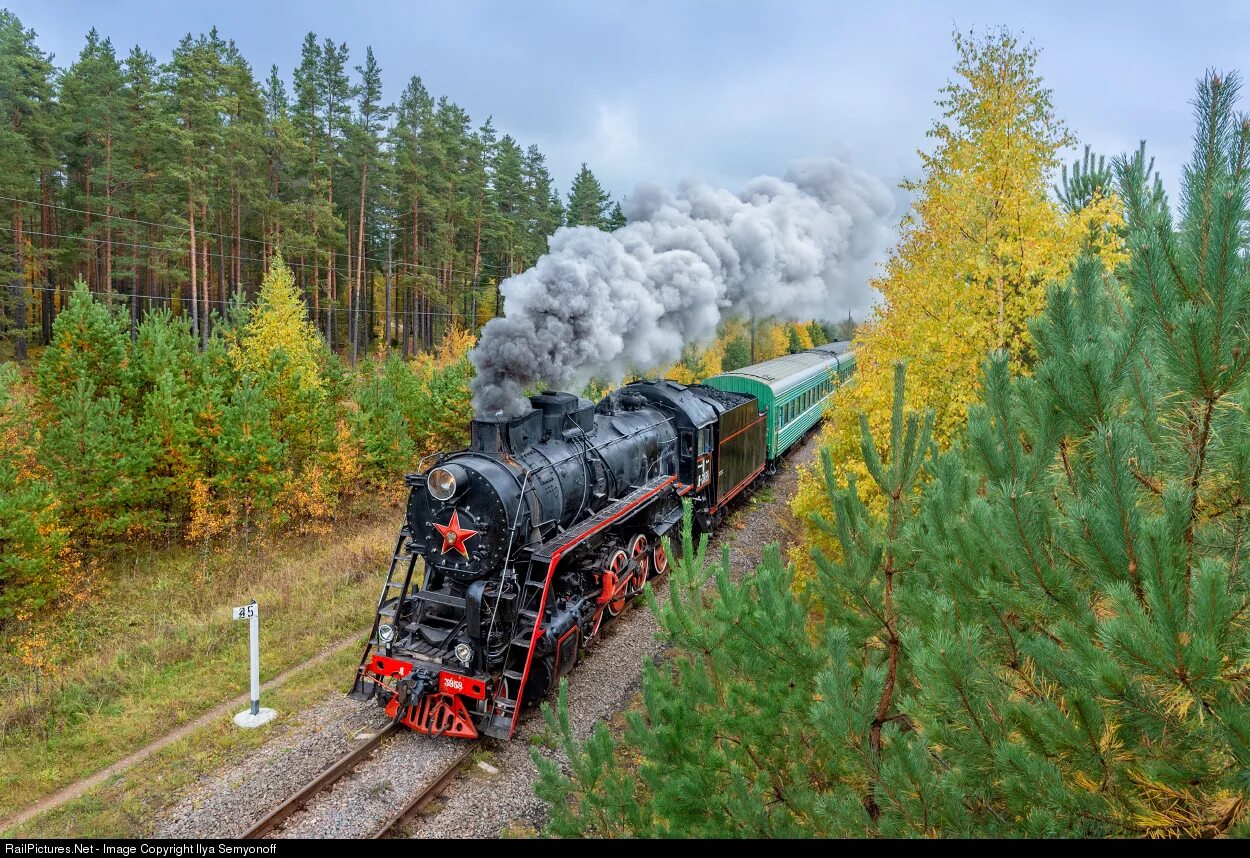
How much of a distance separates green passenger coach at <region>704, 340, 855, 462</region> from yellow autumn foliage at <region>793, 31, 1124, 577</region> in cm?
728

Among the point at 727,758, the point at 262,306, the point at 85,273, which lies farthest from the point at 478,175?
the point at 727,758

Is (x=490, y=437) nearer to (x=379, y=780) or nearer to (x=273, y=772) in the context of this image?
(x=379, y=780)

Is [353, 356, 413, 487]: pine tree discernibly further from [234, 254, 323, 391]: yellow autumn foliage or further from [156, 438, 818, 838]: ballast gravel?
[156, 438, 818, 838]: ballast gravel

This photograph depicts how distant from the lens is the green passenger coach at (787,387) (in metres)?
20.2

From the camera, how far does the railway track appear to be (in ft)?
22.8

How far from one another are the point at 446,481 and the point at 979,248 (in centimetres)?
684

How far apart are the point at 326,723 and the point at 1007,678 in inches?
330

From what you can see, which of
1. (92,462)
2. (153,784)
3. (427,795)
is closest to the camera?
(427,795)

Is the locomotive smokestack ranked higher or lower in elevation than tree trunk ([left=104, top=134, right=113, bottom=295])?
lower

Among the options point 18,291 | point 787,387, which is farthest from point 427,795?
point 18,291

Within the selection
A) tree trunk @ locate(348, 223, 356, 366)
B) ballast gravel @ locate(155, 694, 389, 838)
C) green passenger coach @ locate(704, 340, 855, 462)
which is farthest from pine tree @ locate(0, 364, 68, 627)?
tree trunk @ locate(348, 223, 356, 366)

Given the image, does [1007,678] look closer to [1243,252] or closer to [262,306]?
[1243,252]

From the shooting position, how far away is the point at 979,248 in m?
7.75

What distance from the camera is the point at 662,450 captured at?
45.6 ft
